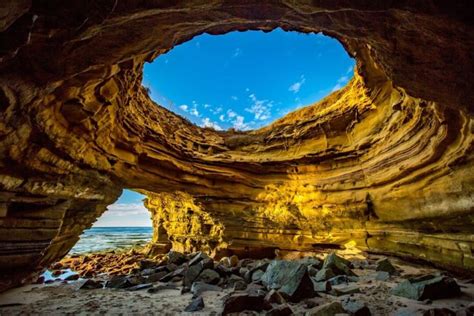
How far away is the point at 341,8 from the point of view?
261cm

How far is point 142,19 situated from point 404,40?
3.07 m

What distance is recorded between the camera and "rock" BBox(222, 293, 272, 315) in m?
4.23

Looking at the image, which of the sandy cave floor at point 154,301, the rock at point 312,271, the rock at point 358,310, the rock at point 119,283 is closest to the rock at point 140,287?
the sandy cave floor at point 154,301

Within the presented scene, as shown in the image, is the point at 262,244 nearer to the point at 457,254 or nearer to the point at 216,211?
the point at 216,211

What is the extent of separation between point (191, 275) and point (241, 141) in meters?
7.45

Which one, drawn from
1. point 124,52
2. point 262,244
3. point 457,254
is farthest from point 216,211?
point 124,52

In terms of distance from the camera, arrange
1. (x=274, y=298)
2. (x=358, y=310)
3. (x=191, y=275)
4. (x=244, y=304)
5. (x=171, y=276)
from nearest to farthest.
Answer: (x=358, y=310) < (x=244, y=304) < (x=274, y=298) < (x=191, y=275) < (x=171, y=276)

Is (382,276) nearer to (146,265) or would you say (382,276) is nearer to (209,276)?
(209,276)

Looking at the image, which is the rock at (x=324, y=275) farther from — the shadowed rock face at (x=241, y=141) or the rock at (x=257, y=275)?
the shadowed rock face at (x=241, y=141)

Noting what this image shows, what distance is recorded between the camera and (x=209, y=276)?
650 cm

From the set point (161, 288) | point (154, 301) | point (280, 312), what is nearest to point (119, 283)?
point (161, 288)

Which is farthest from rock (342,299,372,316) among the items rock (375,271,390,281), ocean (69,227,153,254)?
ocean (69,227,153,254)

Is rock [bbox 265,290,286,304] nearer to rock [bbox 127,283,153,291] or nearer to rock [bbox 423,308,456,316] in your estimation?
rock [bbox 423,308,456,316]

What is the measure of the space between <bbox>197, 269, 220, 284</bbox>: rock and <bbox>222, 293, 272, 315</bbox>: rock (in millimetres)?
2197
